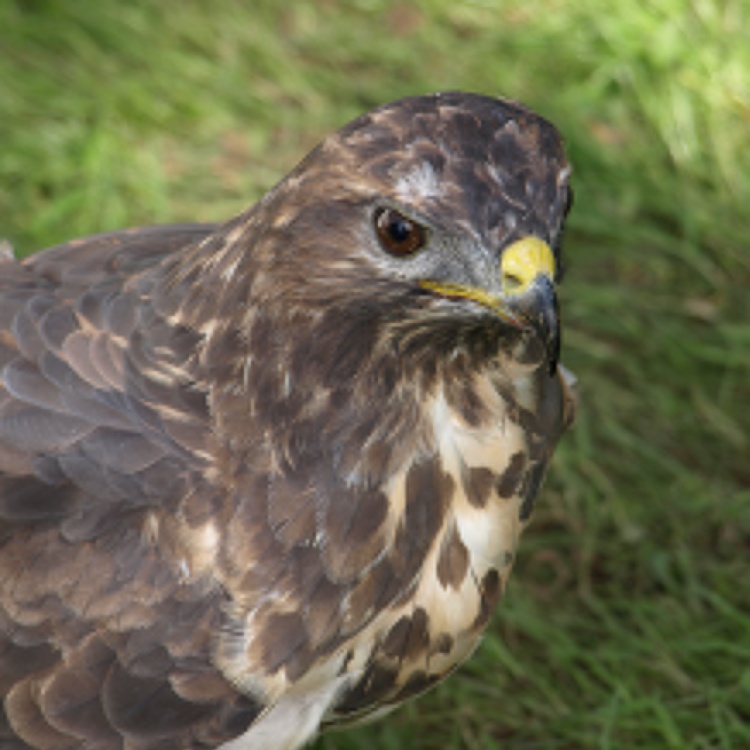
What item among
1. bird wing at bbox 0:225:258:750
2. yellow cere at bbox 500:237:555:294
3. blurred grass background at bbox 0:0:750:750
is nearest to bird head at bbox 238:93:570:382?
yellow cere at bbox 500:237:555:294

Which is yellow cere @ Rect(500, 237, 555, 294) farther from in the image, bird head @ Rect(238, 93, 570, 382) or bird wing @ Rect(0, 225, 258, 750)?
bird wing @ Rect(0, 225, 258, 750)

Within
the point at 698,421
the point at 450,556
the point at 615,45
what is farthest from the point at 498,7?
the point at 450,556

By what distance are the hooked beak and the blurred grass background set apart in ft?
6.50

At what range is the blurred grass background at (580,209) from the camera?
171 inches

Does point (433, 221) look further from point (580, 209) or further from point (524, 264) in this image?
point (580, 209)

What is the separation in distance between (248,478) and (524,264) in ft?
2.57

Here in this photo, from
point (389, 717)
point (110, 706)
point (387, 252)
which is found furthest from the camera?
point (389, 717)

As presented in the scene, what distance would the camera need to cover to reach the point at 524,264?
8.06 ft

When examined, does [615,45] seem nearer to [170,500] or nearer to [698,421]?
[698,421]

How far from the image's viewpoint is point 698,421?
5.04 metres

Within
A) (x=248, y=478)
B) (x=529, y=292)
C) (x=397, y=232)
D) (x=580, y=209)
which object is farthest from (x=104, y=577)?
(x=580, y=209)

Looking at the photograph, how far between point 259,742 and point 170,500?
0.59 m

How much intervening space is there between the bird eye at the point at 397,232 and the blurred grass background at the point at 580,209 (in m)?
2.06

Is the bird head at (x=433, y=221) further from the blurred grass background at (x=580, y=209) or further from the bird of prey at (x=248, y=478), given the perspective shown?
the blurred grass background at (x=580, y=209)
